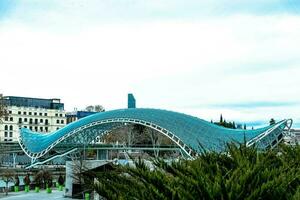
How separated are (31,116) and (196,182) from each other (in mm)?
114330

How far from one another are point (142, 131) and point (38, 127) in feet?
117

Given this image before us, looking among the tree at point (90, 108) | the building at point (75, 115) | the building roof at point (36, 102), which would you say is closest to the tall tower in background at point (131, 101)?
the building at point (75, 115)

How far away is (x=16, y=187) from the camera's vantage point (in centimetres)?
4703

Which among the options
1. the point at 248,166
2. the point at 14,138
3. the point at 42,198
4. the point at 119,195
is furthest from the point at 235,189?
the point at 14,138

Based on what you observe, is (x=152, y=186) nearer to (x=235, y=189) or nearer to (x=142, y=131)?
(x=235, y=189)

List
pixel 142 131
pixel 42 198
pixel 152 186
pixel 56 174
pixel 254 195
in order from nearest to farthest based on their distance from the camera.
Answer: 1. pixel 254 195
2. pixel 152 186
3. pixel 42 198
4. pixel 56 174
5. pixel 142 131

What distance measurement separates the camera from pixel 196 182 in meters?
5.56

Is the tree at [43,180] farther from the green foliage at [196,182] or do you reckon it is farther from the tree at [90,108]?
the tree at [90,108]

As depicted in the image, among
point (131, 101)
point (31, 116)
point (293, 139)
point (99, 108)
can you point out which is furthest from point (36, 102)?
point (293, 139)

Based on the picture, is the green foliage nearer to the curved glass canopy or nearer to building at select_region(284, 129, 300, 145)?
building at select_region(284, 129, 300, 145)

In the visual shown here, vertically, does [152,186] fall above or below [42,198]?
above

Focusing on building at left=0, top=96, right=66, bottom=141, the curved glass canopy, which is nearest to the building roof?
building at left=0, top=96, right=66, bottom=141

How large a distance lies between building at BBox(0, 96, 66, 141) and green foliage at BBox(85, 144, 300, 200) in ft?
351

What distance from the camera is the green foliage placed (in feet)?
17.6
